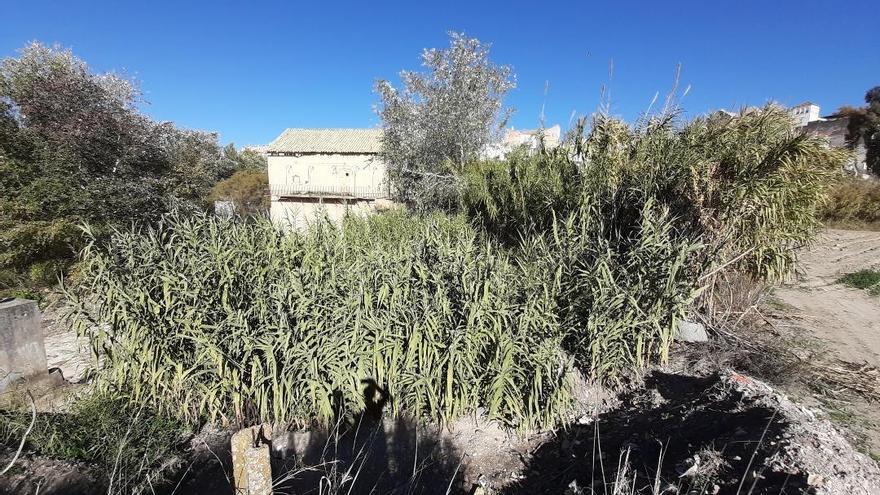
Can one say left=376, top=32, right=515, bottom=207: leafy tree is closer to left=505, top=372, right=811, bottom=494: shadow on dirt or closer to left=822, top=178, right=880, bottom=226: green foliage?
left=505, top=372, right=811, bottom=494: shadow on dirt

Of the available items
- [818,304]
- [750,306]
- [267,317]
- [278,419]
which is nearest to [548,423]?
[278,419]

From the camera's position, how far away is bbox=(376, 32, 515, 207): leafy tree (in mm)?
9594

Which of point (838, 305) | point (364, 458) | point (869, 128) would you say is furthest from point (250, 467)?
point (869, 128)

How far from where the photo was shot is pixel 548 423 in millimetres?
2688

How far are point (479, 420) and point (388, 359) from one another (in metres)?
0.80

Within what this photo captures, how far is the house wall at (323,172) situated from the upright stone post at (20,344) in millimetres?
17819

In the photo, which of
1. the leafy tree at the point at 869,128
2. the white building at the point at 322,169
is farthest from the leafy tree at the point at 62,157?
the leafy tree at the point at 869,128

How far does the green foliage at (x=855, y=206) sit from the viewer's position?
478 inches

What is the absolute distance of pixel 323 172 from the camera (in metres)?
22.0

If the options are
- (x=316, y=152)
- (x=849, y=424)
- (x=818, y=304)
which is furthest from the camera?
(x=316, y=152)

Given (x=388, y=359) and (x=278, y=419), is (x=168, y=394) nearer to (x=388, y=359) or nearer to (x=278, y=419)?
(x=278, y=419)

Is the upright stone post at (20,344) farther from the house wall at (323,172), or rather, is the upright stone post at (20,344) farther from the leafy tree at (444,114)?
the house wall at (323,172)

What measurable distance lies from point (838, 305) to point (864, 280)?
1.73m

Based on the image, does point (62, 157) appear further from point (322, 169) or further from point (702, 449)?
point (322, 169)
